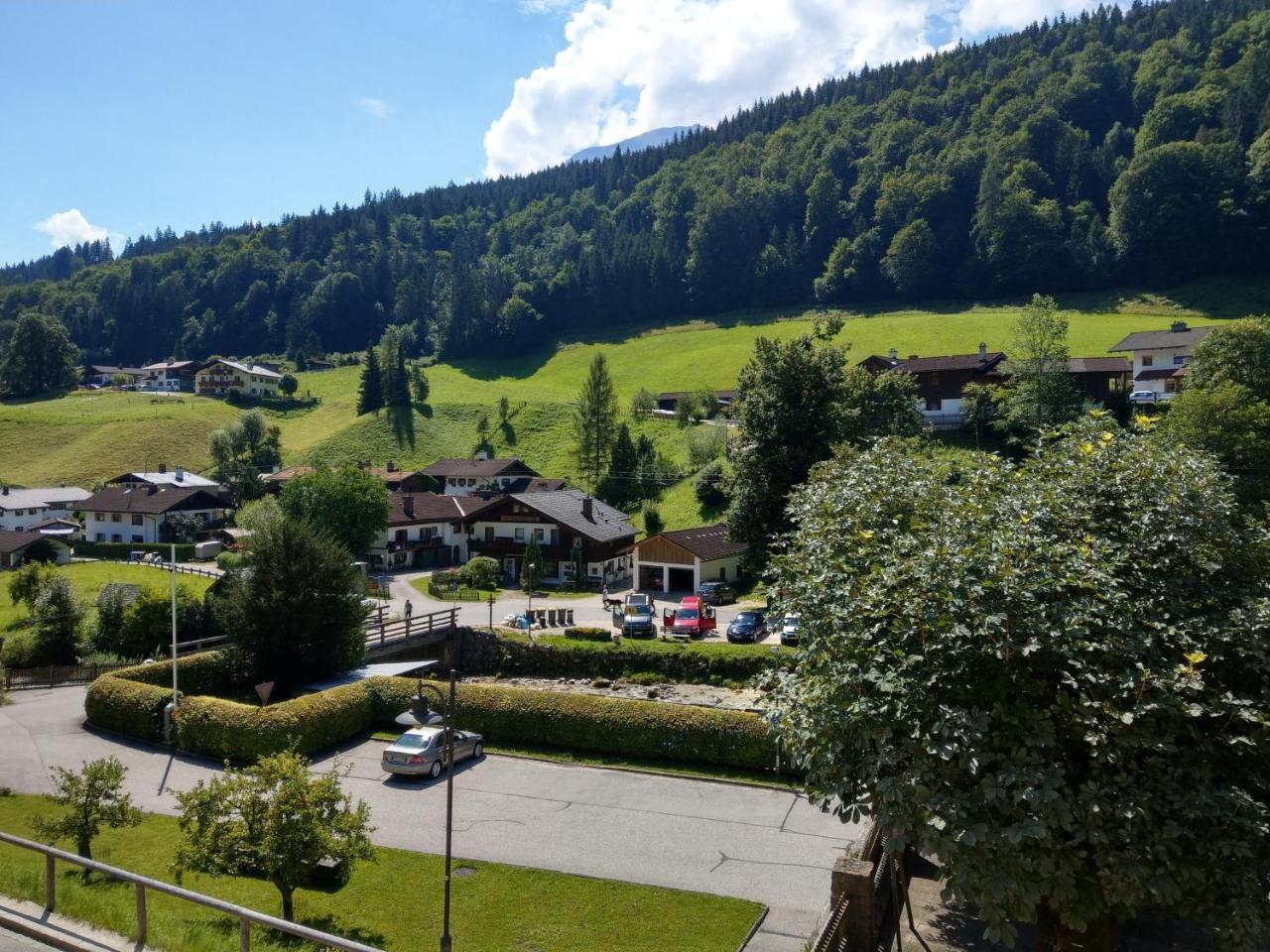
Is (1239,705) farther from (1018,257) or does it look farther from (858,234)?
(858,234)

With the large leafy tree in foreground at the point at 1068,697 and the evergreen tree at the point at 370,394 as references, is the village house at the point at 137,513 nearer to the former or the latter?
the evergreen tree at the point at 370,394

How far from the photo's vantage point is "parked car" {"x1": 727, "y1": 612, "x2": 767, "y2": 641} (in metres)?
39.2

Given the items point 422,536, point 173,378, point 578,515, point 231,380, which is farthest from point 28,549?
point 173,378

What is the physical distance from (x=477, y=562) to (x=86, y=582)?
967 inches

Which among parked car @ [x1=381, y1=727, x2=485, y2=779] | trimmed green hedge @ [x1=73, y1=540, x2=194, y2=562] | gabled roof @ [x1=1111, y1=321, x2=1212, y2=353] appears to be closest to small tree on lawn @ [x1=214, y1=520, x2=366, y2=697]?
parked car @ [x1=381, y1=727, x2=485, y2=779]

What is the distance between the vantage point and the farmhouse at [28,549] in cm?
6372

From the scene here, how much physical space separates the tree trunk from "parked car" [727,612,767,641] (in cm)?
2746

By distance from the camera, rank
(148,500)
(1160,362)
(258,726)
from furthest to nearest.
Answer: (148,500) < (1160,362) < (258,726)

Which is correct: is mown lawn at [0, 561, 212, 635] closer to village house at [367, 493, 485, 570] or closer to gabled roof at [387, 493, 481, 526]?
village house at [367, 493, 485, 570]

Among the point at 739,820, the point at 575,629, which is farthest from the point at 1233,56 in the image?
the point at 739,820

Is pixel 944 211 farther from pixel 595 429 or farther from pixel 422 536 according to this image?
pixel 422 536

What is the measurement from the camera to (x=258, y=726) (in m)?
24.9

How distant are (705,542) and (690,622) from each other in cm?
1459

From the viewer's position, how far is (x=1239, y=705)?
930 centimetres
